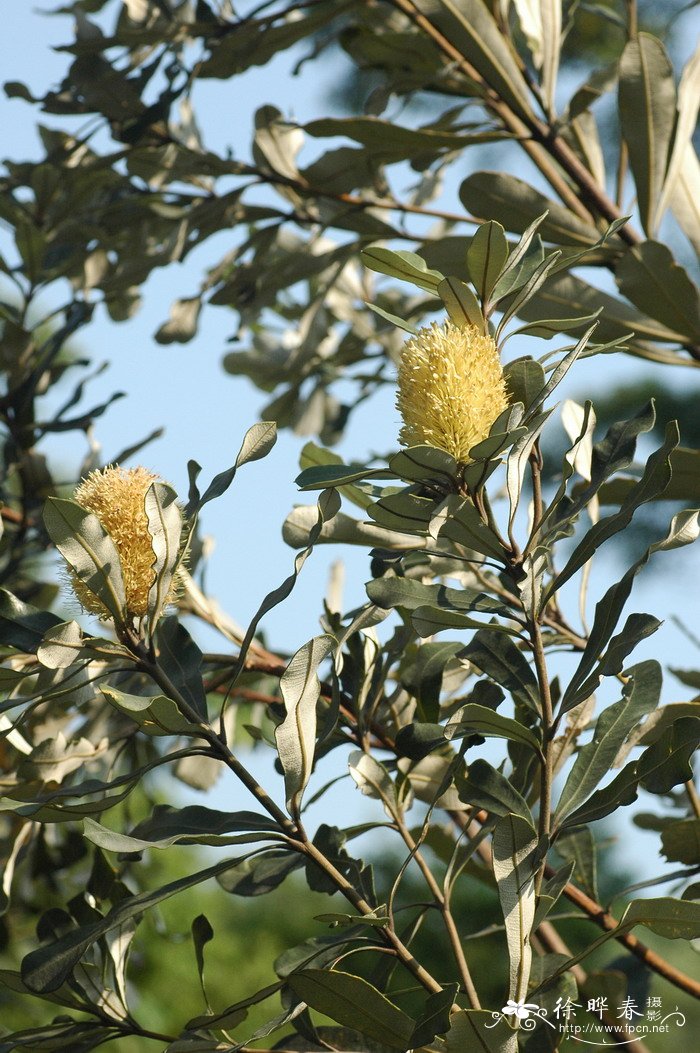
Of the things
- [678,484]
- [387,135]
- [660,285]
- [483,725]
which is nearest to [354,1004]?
[483,725]

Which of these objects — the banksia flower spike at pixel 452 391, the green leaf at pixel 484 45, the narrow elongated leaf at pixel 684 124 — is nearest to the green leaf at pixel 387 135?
the green leaf at pixel 484 45

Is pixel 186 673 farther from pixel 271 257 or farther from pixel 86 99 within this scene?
pixel 271 257

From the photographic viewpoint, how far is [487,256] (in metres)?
0.57

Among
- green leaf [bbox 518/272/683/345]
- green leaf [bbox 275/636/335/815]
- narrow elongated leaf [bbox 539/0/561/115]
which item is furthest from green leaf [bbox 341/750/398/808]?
narrow elongated leaf [bbox 539/0/561/115]

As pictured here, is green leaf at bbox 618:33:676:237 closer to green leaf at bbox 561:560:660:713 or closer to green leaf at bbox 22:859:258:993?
green leaf at bbox 561:560:660:713

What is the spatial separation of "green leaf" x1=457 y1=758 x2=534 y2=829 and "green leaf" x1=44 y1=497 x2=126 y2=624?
0.69 ft

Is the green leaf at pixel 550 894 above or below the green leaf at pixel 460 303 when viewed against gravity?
below

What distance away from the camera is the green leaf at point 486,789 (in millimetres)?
574

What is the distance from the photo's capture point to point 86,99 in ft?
3.81

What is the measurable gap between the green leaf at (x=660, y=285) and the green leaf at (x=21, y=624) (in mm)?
581

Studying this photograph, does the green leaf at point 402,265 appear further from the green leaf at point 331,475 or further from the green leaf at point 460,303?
the green leaf at point 331,475

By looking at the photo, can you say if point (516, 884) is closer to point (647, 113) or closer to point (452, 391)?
point (452, 391)

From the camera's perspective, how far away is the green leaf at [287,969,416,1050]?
54cm

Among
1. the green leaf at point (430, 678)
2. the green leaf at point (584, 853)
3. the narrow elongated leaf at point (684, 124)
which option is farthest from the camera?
the narrow elongated leaf at point (684, 124)
